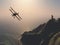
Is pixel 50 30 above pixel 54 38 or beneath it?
above

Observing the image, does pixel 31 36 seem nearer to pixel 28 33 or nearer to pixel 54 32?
pixel 28 33

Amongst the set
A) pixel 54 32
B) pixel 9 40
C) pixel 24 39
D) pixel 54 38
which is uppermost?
pixel 9 40

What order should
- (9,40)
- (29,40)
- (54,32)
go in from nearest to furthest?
1. (54,32)
2. (29,40)
3. (9,40)

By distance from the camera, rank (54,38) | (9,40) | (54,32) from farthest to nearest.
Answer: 1. (9,40)
2. (54,32)
3. (54,38)

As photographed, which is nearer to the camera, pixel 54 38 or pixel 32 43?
pixel 54 38

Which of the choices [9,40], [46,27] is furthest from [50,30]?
[9,40]

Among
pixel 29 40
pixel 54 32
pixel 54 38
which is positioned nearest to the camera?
pixel 54 38

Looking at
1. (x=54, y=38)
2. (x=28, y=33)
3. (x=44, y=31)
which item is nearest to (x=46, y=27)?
(x=44, y=31)

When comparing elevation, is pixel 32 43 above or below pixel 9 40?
below

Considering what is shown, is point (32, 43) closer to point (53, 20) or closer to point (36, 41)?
point (36, 41)
